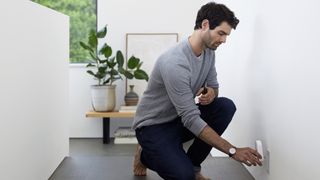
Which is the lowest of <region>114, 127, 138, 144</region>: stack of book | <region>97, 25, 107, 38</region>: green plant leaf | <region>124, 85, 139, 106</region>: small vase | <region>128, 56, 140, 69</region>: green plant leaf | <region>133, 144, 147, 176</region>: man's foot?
<region>114, 127, 138, 144</region>: stack of book

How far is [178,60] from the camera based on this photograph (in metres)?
1.94

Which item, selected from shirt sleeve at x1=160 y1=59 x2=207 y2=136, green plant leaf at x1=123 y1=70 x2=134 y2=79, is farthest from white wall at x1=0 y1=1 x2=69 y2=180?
green plant leaf at x1=123 y1=70 x2=134 y2=79

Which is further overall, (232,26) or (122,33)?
(122,33)

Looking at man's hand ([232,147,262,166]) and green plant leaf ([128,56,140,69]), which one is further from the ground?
green plant leaf ([128,56,140,69])

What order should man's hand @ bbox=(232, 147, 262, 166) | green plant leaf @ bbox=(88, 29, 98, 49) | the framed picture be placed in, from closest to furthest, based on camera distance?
man's hand @ bbox=(232, 147, 262, 166) < green plant leaf @ bbox=(88, 29, 98, 49) < the framed picture

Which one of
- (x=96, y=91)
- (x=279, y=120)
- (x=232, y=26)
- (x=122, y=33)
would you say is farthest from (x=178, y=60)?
(x=122, y=33)

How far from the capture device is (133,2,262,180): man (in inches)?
74.1

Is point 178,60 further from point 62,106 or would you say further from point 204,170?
point 62,106

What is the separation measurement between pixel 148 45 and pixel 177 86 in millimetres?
2347

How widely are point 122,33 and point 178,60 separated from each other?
2.35 m

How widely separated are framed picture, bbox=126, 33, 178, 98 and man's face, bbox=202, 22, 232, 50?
2168 mm

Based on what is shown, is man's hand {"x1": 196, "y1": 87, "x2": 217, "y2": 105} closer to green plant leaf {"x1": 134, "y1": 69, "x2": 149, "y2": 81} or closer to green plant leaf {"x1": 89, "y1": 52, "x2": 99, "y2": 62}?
green plant leaf {"x1": 134, "y1": 69, "x2": 149, "y2": 81}

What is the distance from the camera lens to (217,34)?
6.43 ft

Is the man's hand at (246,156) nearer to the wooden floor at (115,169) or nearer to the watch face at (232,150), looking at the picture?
the watch face at (232,150)
